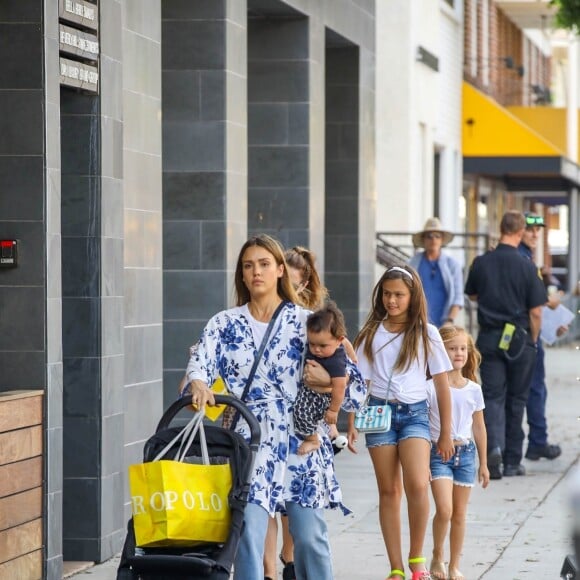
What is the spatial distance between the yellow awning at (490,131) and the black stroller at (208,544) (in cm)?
2337

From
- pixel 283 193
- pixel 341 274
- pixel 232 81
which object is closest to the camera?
pixel 232 81

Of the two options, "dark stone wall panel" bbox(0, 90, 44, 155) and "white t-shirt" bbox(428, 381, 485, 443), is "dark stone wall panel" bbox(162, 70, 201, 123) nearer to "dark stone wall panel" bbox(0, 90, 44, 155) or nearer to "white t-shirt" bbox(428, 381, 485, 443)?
"dark stone wall panel" bbox(0, 90, 44, 155)

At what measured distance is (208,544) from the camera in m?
6.04

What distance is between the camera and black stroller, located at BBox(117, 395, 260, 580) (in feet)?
19.2

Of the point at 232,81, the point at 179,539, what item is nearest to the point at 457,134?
the point at 232,81

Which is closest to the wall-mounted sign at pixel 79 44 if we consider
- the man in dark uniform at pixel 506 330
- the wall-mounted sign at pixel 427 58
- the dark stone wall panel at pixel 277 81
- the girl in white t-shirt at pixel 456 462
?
the girl in white t-shirt at pixel 456 462

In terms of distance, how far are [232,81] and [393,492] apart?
163 inches

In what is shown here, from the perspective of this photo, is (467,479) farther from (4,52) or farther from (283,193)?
(283,193)

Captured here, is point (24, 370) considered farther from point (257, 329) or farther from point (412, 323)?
point (412, 323)

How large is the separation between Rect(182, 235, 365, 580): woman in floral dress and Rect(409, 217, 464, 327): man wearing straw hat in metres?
7.26

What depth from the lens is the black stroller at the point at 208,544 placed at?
5867 millimetres

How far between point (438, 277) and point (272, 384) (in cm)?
759

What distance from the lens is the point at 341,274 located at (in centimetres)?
1546

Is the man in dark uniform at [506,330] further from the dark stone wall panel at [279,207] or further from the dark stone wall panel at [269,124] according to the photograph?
the dark stone wall panel at [269,124]
